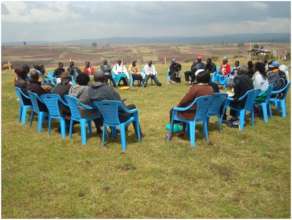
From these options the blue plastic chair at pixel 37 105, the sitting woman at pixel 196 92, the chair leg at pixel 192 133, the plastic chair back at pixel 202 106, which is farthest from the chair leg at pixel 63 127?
the plastic chair back at pixel 202 106

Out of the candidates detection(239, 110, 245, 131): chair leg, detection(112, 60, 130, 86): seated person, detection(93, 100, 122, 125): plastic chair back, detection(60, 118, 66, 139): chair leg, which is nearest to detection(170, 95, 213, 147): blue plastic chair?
detection(93, 100, 122, 125): plastic chair back

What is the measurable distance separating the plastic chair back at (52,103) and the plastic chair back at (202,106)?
2.36m

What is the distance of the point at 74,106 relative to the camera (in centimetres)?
586

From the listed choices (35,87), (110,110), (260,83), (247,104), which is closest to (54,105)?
(35,87)

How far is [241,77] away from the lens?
678cm

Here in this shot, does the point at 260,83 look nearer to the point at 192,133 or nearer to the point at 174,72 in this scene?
the point at 192,133

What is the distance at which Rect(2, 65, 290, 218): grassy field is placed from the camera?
12.4ft

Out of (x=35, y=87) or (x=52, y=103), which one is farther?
(x=35, y=87)

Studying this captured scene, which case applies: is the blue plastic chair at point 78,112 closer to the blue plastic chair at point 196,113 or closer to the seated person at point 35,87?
the seated person at point 35,87

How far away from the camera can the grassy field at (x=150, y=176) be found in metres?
3.79

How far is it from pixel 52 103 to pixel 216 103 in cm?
285

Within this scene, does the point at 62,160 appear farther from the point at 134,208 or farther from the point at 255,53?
the point at 255,53

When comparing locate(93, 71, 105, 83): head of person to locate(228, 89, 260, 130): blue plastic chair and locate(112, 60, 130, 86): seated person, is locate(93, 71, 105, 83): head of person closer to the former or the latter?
locate(228, 89, 260, 130): blue plastic chair

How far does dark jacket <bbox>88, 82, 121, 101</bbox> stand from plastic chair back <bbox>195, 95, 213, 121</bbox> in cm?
130
